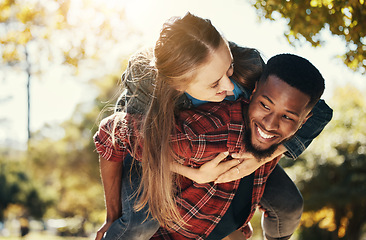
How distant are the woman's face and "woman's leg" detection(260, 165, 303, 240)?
3.25 feet

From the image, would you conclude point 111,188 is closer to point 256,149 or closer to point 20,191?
point 256,149

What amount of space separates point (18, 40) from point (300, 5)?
25.0 feet

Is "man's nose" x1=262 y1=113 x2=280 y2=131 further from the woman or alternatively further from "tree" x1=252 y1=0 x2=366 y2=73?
"tree" x1=252 y1=0 x2=366 y2=73

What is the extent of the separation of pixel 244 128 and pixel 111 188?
1126 millimetres

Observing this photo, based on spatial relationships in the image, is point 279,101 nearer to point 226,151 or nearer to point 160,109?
point 226,151

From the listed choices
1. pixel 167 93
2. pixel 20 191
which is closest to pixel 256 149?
pixel 167 93

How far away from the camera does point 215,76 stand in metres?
2.72

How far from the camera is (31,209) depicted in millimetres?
38125

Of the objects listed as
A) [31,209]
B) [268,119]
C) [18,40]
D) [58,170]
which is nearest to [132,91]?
[268,119]

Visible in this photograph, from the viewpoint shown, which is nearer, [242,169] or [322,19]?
[242,169]

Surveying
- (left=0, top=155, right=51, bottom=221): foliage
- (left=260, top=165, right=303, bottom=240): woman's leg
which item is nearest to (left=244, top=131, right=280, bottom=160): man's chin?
(left=260, top=165, right=303, bottom=240): woman's leg

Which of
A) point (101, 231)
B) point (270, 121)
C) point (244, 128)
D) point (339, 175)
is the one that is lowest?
point (339, 175)

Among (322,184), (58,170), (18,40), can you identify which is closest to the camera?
(18,40)

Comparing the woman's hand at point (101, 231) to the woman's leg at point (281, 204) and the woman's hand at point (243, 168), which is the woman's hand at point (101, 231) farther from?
the woman's leg at point (281, 204)
